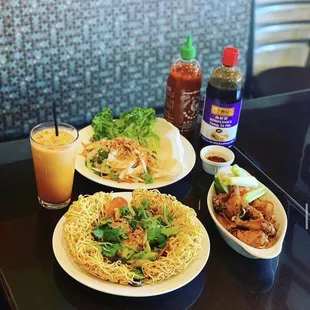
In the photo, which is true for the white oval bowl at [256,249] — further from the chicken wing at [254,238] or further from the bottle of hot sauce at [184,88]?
the bottle of hot sauce at [184,88]

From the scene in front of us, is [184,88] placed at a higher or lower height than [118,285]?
higher

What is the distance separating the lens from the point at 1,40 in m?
1.62

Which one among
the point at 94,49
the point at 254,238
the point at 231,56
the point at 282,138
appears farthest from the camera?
the point at 94,49

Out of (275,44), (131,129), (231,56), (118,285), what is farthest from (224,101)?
(275,44)

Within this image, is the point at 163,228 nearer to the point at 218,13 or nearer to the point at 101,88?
the point at 101,88

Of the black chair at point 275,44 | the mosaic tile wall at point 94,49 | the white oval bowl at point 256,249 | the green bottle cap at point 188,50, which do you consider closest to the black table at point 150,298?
the white oval bowl at point 256,249

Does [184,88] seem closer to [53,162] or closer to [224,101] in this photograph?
[224,101]

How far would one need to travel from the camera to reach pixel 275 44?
87.9 inches

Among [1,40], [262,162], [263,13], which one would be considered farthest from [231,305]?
[263,13]

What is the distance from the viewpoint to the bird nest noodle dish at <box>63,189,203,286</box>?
923 millimetres

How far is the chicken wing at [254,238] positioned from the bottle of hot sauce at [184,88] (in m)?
0.45

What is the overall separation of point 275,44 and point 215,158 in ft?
3.60

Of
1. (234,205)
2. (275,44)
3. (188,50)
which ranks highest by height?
(188,50)

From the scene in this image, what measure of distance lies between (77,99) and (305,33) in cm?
112
